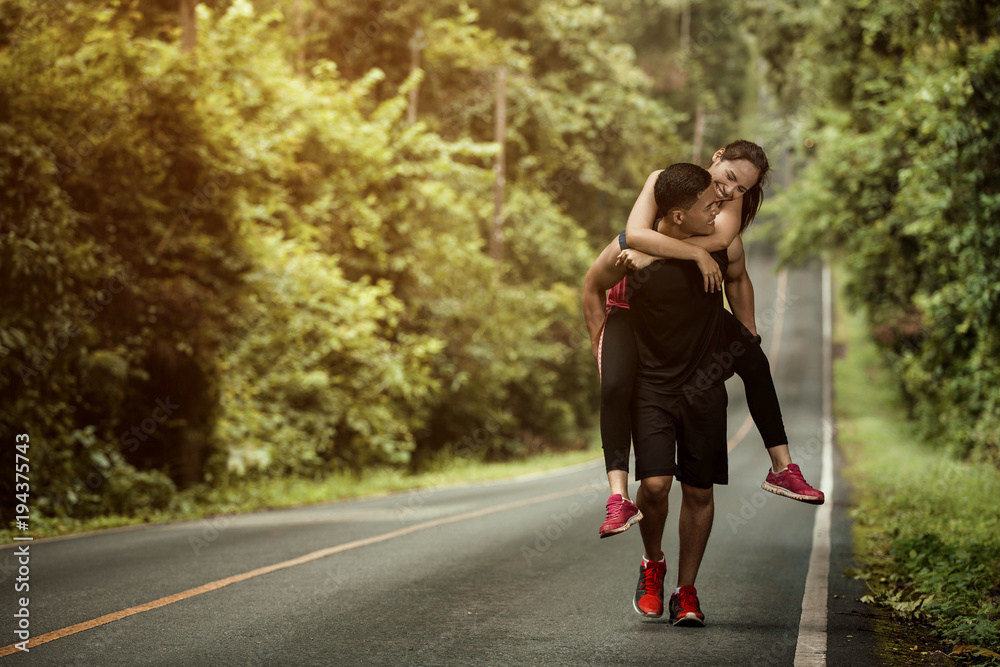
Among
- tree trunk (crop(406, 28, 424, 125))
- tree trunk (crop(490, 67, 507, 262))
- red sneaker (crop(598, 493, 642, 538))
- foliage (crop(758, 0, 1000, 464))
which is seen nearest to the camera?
red sneaker (crop(598, 493, 642, 538))

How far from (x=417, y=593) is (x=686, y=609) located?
1733mm

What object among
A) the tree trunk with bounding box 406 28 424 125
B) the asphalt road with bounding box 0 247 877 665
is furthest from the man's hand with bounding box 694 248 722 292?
the tree trunk with bounding box 406 28 424 125

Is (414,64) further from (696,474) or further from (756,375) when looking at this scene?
(696,474)

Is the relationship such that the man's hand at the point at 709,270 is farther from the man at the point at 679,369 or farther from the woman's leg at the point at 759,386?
the woman's leg at the point at 759,386

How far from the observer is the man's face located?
4910mm

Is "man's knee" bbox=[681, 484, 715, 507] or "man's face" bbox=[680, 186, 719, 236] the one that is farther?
"man's knee" bbox=[681, 484, 715, 507]

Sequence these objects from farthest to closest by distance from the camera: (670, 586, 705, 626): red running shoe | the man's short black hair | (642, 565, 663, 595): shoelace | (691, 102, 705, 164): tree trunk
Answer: (691, 102, 705, 164): tree trunk → (642, 565, 663, 595): shoelace → (670, 586, 705, 626): red running shoe → the man's short black hair

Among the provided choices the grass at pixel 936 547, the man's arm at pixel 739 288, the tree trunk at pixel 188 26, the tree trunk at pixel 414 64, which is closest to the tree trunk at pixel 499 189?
the tree trunk at pixel 414 64

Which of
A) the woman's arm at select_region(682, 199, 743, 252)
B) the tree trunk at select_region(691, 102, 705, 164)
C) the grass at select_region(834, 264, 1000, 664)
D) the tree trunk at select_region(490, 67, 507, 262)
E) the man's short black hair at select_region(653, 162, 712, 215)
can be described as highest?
the tree trunk at select_region(691, 102, 705, 164)

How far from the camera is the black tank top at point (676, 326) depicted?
4996 mm

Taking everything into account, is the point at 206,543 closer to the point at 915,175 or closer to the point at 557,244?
the point at 915,175

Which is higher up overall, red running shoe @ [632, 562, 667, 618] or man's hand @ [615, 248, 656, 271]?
man's hand @ [615, 248, 656, 271]

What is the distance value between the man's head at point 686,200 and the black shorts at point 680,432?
0.83m

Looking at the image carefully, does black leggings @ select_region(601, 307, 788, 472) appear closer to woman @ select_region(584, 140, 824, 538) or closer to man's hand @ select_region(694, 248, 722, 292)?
woman @ select_region(584, 140, 824, 538)
